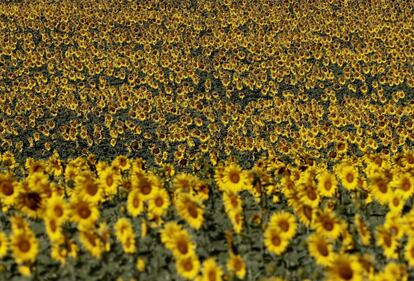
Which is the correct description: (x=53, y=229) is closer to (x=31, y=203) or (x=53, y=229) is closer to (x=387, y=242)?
(x=31, y=203)

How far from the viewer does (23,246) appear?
27.8 ft

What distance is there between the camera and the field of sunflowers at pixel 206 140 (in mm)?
8945

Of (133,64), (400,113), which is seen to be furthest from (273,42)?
(400,113)

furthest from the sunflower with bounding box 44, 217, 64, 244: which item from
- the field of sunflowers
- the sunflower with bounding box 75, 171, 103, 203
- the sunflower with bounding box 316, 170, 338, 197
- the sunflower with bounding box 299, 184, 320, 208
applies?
the sunflower with bounding box 316, 170, 338, 197

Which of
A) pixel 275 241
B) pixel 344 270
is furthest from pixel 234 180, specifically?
pixel 344 270

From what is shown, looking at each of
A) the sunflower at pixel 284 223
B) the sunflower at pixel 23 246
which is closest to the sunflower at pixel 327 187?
the sunflower at pixel 284 223

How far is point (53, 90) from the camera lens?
27.2 metres

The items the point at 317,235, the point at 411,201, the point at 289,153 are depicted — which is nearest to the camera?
the point at 317,235

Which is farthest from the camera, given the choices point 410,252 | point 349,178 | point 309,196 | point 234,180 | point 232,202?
point 349,178

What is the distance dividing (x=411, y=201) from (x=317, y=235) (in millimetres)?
3245

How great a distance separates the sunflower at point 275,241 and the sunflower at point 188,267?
111 cm

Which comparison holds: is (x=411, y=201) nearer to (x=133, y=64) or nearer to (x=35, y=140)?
(x=35, y=140)

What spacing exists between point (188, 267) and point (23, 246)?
2.19 meters

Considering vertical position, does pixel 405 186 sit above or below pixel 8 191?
below
